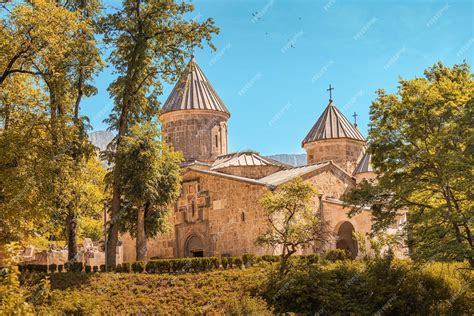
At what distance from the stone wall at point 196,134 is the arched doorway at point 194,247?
6193mm

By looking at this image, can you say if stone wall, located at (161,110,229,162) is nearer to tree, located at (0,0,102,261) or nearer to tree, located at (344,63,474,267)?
tree, located at (0,0,102,261)

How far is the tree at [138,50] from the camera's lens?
23922mm

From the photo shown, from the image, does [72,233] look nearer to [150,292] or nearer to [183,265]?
[183,265]

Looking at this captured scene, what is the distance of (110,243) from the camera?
24.2m

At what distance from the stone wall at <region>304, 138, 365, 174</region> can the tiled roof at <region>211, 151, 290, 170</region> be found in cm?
377

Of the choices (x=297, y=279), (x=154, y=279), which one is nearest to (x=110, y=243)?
(x=154, y=279)

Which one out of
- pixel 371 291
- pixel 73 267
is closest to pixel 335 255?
pixel 371 291

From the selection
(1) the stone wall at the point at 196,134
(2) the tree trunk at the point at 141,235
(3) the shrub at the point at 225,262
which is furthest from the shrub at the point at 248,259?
(1) the stone wall at the point at 196,134

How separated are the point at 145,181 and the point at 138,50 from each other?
521 cm

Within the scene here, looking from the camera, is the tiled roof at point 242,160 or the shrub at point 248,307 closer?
the shrub at point 248,307

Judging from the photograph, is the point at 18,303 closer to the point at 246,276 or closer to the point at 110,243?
the point at 246,276

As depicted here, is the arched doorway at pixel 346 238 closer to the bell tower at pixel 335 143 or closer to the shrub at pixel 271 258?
the bell tower at pixel 335 143

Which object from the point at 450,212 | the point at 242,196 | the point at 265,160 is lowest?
the point at 450,212

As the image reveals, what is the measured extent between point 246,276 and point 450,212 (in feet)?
24.0
